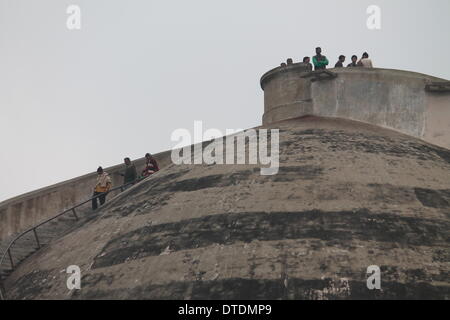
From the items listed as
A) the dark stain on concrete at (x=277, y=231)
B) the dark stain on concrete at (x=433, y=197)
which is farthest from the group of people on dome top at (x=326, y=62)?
the dark stain on concrete at (x=277, y=231)

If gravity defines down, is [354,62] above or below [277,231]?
above

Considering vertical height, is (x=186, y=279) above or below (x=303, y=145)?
below

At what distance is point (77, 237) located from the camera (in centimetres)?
1251

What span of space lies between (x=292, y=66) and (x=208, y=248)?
7316 mm

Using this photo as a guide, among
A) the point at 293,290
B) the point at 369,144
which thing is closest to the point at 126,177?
the point at 369,144

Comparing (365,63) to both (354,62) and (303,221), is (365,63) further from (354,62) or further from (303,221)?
(303,221)

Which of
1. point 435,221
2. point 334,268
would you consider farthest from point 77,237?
point 435,221

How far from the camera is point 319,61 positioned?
1605 centimetres

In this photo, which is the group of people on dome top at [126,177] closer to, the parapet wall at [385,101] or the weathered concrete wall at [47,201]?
the weathered concrete wall at [47,201]

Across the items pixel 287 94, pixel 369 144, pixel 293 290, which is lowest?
pixel 293 290

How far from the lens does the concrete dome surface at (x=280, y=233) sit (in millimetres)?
8953

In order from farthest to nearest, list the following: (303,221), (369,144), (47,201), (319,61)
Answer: (47,201) → (319,61) → (369,144) → (303,221)

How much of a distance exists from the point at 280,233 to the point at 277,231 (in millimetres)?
76

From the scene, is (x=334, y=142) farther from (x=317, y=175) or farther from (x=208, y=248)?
(x=208, y=248)
